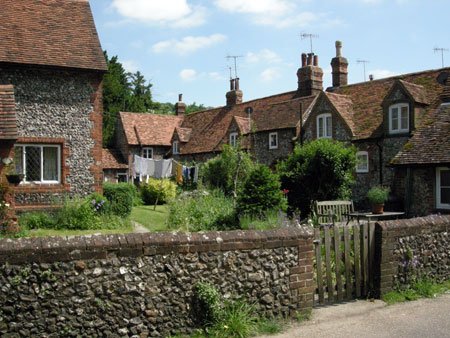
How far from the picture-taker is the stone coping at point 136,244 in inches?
221

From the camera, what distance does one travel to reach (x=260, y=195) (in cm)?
1492

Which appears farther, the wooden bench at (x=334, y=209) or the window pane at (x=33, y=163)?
the window pane at (x=33, y=163)

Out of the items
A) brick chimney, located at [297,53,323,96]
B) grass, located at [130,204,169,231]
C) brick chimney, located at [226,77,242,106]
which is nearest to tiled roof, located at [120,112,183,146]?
brick chimney, located at [226,77,242,106]

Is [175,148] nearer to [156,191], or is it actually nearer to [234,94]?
[234,94]

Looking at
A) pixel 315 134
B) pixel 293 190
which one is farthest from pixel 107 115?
pixel 293 190

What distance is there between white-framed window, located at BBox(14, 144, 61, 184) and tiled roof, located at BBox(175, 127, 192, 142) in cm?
2439

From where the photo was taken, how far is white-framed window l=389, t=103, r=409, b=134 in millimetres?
22500

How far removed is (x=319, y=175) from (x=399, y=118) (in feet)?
19.3

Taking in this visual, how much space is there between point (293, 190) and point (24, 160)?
1130cm

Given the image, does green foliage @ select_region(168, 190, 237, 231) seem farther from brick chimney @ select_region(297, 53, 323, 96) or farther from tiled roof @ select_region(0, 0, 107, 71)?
brick chimney @ select_region(297, 53, 323, 96)

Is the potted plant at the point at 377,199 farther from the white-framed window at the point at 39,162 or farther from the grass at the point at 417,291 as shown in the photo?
the white-framed window at the point at 39,162

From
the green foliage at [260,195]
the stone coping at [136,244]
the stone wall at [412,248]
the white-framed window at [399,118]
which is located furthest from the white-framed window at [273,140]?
the stone coping at [136,244]

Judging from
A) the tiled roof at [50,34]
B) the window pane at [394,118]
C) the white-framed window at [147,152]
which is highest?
the tiled roof at [50,34]

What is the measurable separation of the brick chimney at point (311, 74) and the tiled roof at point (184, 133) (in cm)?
1280
